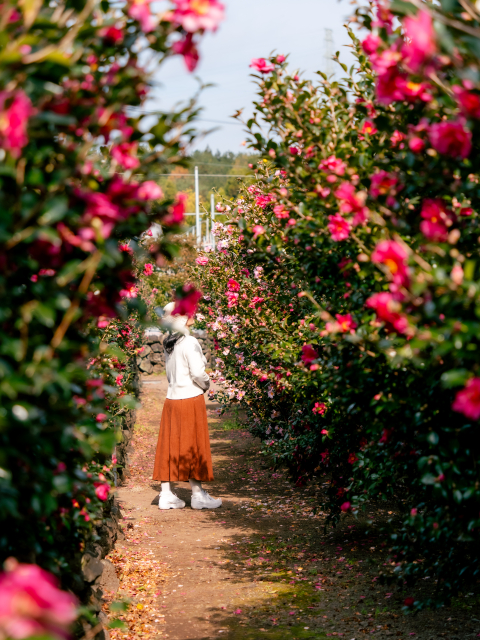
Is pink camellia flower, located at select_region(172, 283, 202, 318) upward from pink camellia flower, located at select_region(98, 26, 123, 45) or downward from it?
downward

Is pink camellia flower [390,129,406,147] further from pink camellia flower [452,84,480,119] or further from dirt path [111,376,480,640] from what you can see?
dirt path [111,376,480,640]

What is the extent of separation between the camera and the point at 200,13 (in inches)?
65.7

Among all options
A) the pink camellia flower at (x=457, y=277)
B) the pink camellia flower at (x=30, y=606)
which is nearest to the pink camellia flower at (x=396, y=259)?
the pink camellia flower at (x=457, y=277)

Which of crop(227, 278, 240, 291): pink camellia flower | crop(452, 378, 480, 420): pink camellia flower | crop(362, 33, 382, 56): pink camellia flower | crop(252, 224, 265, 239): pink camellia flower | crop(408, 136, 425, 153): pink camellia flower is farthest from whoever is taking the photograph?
crop(227, 278, 240, 291): pink camellia flower

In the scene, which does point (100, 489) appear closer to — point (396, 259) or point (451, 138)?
point (396, 259)

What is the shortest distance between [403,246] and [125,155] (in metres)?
0.86

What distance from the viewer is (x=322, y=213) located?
2.87m

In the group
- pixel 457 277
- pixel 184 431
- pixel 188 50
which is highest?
pixel 188 50

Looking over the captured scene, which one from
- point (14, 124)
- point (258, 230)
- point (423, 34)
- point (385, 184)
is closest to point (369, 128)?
point (258, 230)

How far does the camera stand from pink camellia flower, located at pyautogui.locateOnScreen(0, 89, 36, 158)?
4.38 ft

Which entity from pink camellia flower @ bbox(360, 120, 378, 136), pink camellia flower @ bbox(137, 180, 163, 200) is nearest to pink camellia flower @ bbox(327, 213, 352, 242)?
pink camellia flower @ bbox(360, 120, 378, 136)

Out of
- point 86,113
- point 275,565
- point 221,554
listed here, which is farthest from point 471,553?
point 221,554

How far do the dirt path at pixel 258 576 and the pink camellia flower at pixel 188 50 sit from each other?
3.44m

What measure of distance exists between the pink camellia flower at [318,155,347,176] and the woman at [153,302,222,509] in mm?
4302
